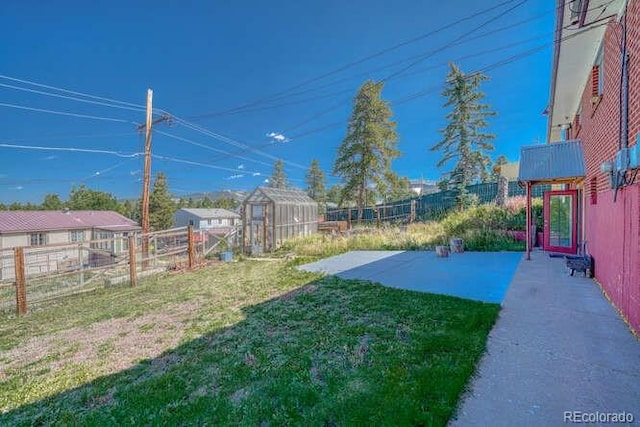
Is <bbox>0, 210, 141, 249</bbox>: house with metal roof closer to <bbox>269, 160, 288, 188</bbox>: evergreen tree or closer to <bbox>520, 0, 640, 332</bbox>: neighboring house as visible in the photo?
<bbox>269, 160, 288, 188</bbox>: evergreen tree

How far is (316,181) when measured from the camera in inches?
1628

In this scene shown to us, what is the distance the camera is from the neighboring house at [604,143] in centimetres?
357

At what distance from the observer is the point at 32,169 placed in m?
31.2

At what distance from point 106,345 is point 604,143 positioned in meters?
8.20

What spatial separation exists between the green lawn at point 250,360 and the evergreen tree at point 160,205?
101ft

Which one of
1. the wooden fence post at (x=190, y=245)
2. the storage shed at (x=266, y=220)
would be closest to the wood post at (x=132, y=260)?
the wooden fence post at (x=190, y=245)

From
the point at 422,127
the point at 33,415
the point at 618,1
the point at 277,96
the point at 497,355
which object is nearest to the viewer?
the point at 33,415

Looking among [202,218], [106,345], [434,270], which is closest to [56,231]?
[202,218]

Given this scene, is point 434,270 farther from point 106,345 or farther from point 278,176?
point 278,176

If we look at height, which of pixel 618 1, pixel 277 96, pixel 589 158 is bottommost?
pixel 589 158

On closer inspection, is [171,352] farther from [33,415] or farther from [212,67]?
[212,67]

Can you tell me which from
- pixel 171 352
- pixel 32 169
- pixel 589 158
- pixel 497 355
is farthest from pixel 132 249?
pixel 32 169

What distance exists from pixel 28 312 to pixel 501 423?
27.7 feet

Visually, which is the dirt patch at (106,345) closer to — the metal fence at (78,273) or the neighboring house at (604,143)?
the metal fence at (78,273)
